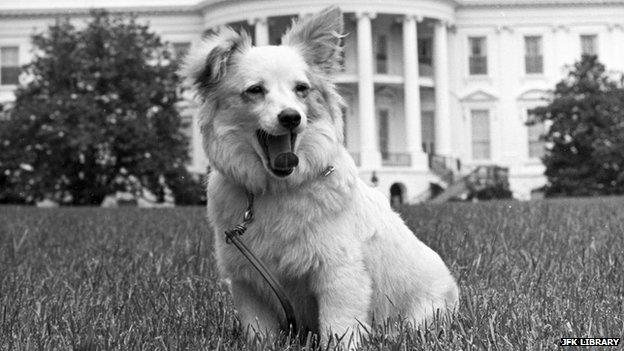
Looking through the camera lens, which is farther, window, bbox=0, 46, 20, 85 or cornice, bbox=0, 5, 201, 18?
window, bbox=0, 46, 20, 85

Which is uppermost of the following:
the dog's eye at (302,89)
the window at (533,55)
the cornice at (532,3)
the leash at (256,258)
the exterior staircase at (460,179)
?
the cornice at (532,3)

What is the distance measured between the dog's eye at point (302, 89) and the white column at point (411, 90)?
36.3 metres

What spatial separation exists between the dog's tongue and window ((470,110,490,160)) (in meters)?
40.0

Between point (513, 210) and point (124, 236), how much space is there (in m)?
4.80

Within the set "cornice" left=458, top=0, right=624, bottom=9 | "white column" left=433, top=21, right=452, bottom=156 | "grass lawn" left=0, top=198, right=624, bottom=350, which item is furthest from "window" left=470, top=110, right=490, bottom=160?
"grass lawn" left=0, top=198, right=624, bottom=350

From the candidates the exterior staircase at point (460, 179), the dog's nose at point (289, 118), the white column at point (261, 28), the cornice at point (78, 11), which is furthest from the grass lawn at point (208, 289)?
the cornice at point (78, 11)

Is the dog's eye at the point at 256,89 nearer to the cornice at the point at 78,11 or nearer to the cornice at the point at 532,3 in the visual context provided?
the cornice at the point at 78,11

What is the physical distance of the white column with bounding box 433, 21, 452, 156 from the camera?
40906 mm

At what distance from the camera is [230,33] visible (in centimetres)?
357

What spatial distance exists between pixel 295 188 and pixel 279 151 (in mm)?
152

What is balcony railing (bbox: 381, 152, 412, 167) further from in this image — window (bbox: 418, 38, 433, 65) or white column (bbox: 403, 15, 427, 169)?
window (bbox: 418, 38, 433, 65)

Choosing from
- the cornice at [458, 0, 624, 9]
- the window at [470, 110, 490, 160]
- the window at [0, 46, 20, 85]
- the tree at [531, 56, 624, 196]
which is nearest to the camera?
the tree at [531, 56, 624, 196]

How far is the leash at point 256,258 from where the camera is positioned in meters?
3.38

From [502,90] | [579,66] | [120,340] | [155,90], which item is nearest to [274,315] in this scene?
[120,340]
